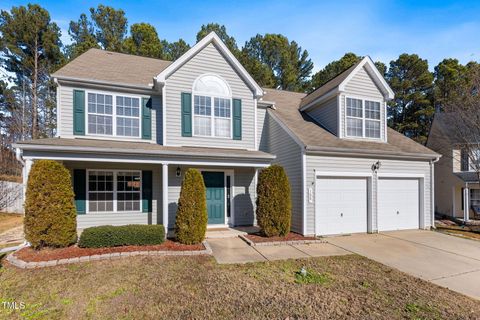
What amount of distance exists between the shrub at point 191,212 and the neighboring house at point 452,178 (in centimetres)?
1653

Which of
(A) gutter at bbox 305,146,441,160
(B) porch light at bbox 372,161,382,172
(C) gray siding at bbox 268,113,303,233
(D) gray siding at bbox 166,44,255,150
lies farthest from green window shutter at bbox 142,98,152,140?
(B) porch light at bbox 372,161,382,172

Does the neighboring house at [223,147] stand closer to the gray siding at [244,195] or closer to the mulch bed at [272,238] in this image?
the gray siding at [244,195]

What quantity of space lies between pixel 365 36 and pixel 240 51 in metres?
15.4

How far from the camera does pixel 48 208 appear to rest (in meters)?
7.05

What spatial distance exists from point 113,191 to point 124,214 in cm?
97

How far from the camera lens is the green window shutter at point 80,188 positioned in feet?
30.8

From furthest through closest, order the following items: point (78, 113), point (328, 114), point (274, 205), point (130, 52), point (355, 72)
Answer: point (130, 52) → point (328, 114) → point (355, 72) → point (78, 113) → point (274, 205)

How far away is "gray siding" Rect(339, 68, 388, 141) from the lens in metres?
11.4

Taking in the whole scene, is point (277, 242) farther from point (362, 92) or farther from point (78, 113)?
point (78, 113)

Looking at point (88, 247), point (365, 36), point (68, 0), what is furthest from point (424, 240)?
point (68, 0)

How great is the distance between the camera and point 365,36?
12.3 m

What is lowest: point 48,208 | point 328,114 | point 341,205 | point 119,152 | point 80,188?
point 341,205

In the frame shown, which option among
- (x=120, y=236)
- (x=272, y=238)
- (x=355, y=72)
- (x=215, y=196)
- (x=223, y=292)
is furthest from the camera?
(x=355, y=72)

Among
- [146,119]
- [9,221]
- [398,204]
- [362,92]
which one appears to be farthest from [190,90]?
[9,221]
